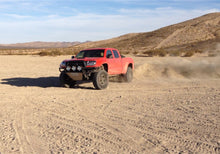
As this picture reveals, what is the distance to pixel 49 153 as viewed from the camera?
4.47 metres

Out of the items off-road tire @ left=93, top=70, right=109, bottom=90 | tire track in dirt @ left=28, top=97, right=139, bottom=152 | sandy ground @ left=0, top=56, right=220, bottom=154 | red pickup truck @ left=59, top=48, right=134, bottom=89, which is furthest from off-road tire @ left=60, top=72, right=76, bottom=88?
tire track in dirt @ left=28, top=97, right=139, bottom=152

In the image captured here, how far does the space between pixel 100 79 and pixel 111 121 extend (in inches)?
180

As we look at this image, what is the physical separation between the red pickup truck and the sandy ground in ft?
2.10

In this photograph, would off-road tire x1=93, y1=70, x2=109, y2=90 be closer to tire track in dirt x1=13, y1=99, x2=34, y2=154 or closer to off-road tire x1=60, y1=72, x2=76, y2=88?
off-road tire x1=60, y1=72, x2=76, y2=88

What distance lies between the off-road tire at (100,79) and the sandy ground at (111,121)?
491mm

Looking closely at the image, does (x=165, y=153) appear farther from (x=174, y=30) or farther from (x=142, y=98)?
(x=174, y=30)

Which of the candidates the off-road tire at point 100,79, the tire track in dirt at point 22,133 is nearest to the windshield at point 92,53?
the off-road tire at point 100,79

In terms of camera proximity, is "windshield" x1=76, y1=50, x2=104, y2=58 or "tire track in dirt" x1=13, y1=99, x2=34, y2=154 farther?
"windshield" x1=76, y1=50, x2=104, y2=58

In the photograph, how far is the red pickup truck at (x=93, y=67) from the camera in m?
10.5

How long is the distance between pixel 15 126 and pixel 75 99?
3.08 meters

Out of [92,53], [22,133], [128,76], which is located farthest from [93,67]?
[22,133]

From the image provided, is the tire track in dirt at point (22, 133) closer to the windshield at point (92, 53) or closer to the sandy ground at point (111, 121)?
the sandy ground at point (111, 121)

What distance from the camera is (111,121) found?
621 centimetres

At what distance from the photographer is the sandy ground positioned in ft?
15.5
